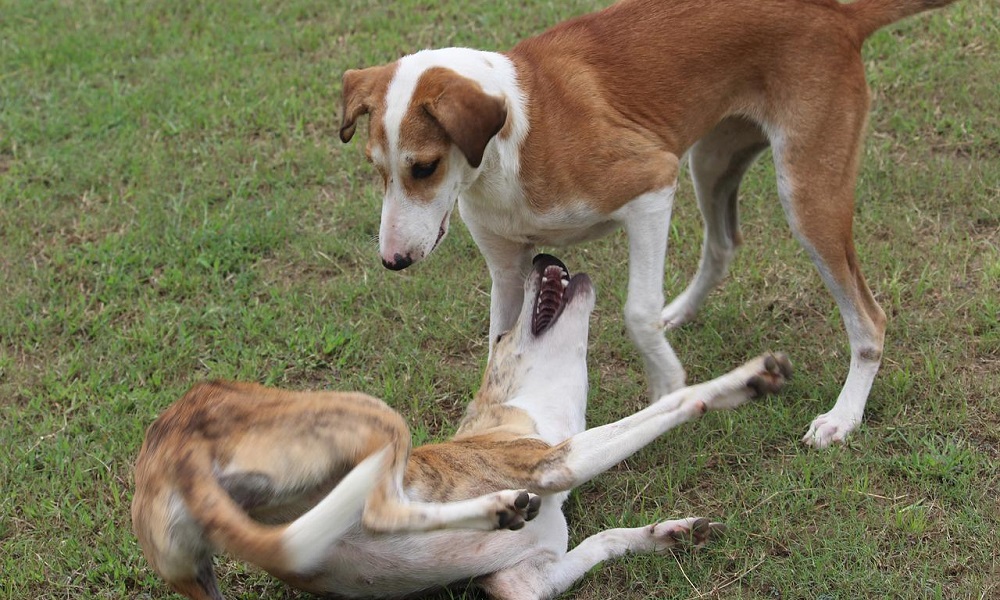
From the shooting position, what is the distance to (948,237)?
5.64m

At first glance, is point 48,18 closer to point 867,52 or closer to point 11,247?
point 11,247

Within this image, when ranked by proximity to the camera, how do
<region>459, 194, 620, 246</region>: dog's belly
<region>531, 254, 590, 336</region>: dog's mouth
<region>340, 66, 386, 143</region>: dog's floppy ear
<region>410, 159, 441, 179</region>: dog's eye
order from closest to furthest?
<region>410, 159, 441, 179</region>: dog's eye, <region>340, 66, 386, 143</region>: dog's floppy ear, <region>459, 194, 620, 246</region>: dog's belly, <region>531, 254, 590, 336</region>: dog's mouth

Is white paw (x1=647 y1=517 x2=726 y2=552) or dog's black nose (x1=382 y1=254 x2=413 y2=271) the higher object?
dog's black nose (x1=382 y1=254 x2=413 y2=271)

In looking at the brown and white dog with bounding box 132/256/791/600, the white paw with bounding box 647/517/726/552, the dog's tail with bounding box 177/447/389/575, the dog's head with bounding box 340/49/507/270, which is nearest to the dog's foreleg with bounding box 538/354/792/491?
the brown and white dog with bounding box 132/256/791/600

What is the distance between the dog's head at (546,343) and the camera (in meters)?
4.52

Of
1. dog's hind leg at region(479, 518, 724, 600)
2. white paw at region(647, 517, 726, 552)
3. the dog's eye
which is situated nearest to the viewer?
dog's hind leg at region(479, 518, 724, 600)

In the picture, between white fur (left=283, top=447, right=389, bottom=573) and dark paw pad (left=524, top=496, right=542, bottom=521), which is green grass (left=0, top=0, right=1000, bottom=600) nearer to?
dark paw pad (left=524, top=496, right=542, bottom=521)

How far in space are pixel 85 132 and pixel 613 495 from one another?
447 centimetres

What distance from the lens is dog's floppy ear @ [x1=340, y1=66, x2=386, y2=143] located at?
435cm

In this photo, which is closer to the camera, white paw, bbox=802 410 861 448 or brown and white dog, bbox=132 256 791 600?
brown and white dog, bbox=132 256 791 600

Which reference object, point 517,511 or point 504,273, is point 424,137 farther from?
point 517,511

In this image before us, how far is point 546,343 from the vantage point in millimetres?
4566

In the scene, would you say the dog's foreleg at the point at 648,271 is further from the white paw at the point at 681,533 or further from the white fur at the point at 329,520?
the white fur at the point at 329,520

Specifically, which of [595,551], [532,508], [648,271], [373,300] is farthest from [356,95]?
[595,551]
